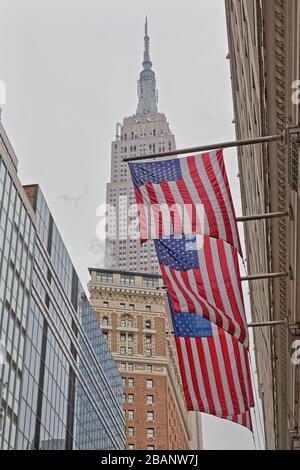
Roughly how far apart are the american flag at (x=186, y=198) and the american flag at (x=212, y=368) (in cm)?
255

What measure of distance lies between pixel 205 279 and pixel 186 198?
1892 mm

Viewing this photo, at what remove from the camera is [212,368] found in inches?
705

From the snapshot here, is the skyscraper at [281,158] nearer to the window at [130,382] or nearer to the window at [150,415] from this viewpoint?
the window at [150,415]

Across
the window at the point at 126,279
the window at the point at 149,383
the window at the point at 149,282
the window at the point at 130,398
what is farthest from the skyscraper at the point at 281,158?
the window at the point at 149,282

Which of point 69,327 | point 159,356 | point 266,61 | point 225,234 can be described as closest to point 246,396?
point 225,234

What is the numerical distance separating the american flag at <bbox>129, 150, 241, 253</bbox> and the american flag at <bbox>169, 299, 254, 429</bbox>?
2.55 metres

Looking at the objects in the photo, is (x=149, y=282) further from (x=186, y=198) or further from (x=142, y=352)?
(x=186, y=198)

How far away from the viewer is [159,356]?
379 ft

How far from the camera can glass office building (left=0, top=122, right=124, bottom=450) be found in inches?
1679

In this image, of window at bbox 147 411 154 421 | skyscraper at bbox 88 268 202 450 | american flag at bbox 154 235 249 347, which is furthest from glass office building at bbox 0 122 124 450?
window at bbox 147 411 154 421

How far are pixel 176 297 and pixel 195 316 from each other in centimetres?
169

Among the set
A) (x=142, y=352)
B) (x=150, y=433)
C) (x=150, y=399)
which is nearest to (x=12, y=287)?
(x=150, y=433)

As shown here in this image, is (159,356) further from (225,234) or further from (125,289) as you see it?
(225,234)

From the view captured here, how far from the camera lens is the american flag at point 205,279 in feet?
53.8
